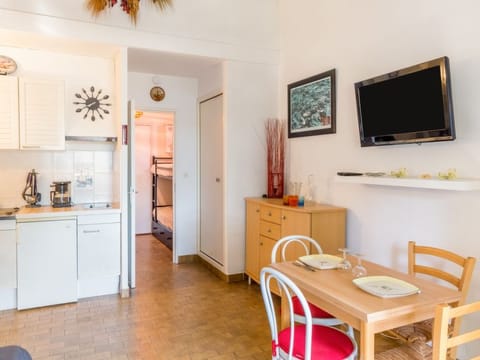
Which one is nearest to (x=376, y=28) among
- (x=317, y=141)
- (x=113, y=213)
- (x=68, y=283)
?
(x=317, y=141)

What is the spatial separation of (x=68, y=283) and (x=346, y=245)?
2689 millimetres

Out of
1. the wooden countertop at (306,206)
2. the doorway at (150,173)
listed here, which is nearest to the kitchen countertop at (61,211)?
the wooden countertop at (306,206)

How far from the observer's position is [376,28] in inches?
121

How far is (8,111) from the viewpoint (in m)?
3.55

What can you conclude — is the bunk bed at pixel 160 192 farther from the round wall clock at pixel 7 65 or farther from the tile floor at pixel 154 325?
the round wall clock at pixel 7 65

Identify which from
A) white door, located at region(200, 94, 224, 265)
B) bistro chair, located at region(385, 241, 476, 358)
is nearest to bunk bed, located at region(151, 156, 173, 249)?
white door, located at region(200, 94, 224, 265)

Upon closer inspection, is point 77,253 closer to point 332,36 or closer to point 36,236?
point 36,236

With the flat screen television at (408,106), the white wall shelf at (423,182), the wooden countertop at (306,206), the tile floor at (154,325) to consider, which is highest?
the flat screen television at (408,106)

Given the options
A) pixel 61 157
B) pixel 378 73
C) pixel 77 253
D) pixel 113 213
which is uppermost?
pixel 378 73

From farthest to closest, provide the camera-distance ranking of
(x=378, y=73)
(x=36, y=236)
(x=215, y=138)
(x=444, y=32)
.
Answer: (x=215, y=138)
(x=36, y=236)
(x=378, y=73)
(x=444, y=32)

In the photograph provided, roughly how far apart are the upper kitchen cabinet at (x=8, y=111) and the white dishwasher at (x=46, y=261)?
0.83m

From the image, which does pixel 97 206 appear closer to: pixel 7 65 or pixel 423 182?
pixel 7 65

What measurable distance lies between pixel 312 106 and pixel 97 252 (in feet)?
8.68

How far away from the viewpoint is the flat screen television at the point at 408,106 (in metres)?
2.34
